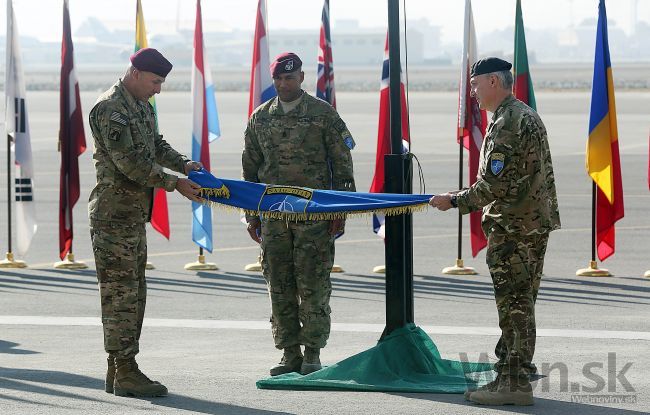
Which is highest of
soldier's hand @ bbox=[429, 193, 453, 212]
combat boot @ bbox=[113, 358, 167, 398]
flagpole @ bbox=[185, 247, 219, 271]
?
soldier's hand @ bbox=[429, 193, 453, 212]

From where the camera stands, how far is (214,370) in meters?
8.05

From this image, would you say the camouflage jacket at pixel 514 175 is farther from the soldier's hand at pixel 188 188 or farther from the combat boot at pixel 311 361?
the soldier's hand at pixel 188 188

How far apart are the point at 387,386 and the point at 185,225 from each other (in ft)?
32.6

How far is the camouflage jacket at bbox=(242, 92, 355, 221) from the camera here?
26.7ft

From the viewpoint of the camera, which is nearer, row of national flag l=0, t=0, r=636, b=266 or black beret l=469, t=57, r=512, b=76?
black beret l=469, t=57, r=512, b=76

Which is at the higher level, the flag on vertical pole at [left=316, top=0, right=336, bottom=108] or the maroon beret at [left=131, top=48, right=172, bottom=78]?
the flag on vertical pole at [left=316, top=0, right=336, bottom=108]

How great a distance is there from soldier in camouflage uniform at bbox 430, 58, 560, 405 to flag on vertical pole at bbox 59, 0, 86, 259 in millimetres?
7245

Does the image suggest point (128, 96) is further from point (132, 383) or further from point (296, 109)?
point (132, 383)

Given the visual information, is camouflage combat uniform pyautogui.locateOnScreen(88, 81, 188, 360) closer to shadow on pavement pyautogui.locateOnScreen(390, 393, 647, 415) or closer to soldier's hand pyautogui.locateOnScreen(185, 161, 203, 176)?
soldier's hand pyautogui.locateOnScreen(185, 161, 203, 176)

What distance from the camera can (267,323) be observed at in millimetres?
9984

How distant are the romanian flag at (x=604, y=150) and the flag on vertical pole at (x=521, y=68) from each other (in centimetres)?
66

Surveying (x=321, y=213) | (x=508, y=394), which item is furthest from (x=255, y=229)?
(x=508, y=394)

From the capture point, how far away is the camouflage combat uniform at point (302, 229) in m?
8.04

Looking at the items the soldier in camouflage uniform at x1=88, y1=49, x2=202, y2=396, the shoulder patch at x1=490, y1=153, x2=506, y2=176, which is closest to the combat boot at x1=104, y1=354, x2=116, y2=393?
the soldier in camouflage uniform at x1=88, y1=49, x2=202, y2=396
